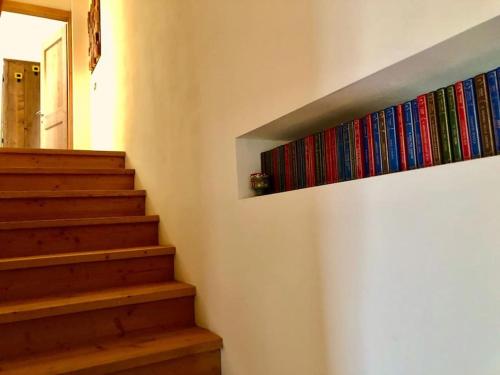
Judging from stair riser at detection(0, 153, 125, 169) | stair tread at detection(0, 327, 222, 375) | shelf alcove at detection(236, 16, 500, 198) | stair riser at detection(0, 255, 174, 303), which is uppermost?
stair riser at detection(0, 153, 125, 169)

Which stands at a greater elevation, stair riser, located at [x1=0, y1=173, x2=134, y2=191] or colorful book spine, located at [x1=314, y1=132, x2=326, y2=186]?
stair riser, located at [x1=0, y1=173, x2=134, y2=191]

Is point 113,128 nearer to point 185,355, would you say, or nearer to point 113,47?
point 113,47

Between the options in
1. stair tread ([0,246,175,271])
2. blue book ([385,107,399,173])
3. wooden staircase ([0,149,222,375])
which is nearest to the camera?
blue book ([385,107,399,173])

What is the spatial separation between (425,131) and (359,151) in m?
0.20

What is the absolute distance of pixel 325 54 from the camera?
38.0 inches

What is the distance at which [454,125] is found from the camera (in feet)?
2.50

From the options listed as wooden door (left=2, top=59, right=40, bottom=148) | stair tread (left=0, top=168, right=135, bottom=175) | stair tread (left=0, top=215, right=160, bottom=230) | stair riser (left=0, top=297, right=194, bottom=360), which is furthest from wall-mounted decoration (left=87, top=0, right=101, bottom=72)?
stair riser (left=0, top=297, right=194, bottom=360)

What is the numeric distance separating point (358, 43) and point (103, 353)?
129 centimetres

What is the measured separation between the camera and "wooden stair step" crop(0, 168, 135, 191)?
2250 millimetres

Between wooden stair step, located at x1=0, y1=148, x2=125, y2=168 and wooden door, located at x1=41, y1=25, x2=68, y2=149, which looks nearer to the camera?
wooden stair step, located at x1=0, y1=148, x2=125, y2=168

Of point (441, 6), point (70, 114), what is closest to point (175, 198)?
point (441, 6)

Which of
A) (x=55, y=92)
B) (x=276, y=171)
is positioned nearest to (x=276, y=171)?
(x=276, y=171)

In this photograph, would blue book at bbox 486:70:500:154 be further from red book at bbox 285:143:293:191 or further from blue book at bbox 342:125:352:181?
red book at bbox 285:143:293:191

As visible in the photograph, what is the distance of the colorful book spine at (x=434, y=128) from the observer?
31.1 inches
